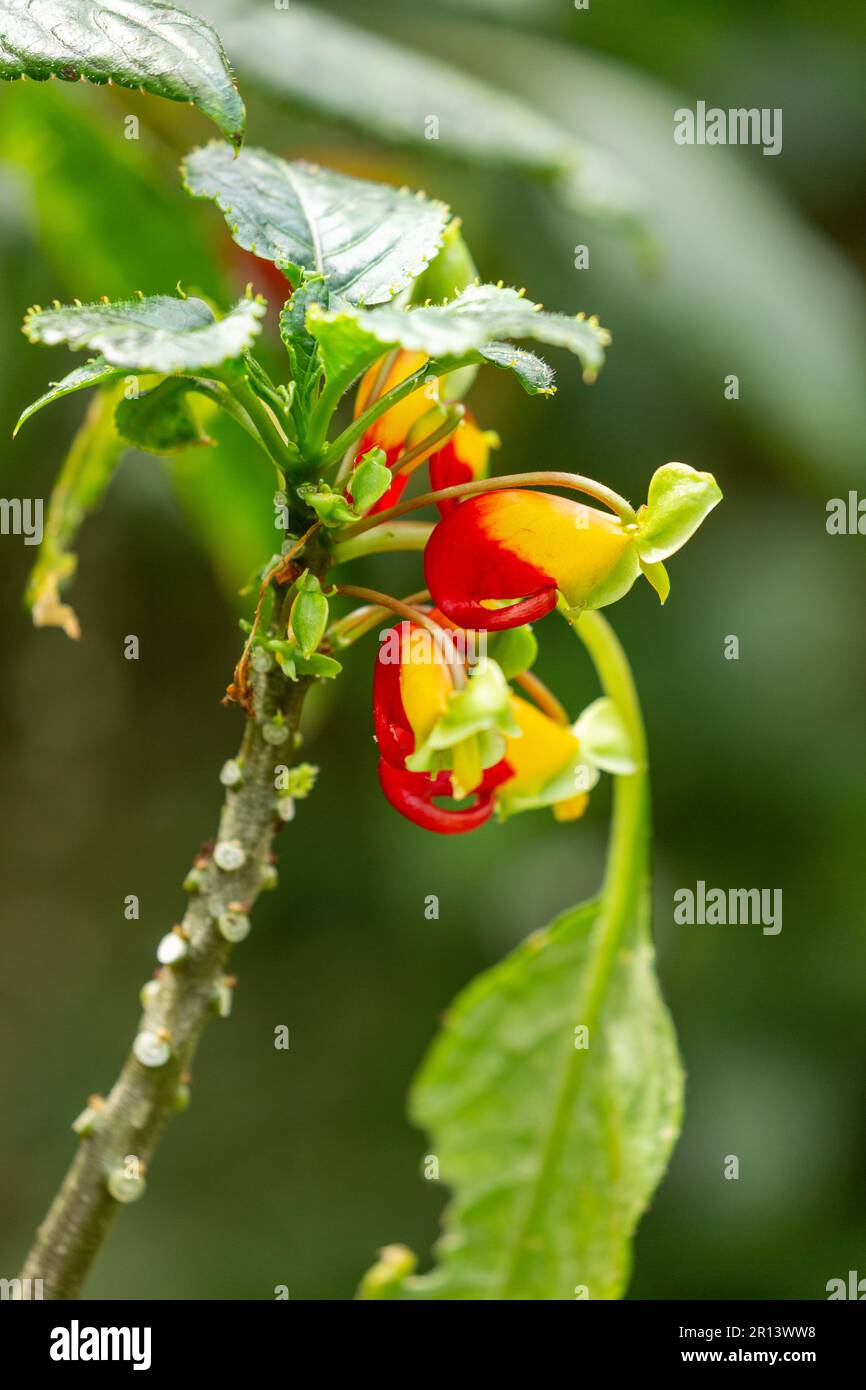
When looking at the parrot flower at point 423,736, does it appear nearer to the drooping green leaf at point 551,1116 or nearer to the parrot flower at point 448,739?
the parrot flower at point 448,739

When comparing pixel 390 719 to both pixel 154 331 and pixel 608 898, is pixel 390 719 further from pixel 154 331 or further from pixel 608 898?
pixel 608 898

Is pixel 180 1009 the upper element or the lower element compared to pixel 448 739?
lower

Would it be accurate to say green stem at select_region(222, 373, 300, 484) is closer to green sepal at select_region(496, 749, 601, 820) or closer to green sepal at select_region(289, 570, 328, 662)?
green sepal at select_region(289, 570, 328, 662)

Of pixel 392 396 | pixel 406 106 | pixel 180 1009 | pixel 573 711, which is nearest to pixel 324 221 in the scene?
pixel 392 396

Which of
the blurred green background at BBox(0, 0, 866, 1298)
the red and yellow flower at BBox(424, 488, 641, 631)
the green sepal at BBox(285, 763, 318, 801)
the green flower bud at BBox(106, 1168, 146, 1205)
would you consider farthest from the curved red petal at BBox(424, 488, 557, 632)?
the blurred green background at BBox(0, 0, 866, 1298)

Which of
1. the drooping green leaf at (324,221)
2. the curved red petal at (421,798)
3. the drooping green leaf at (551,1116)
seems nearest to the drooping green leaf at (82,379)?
the drooping green leaf at (324,221)
